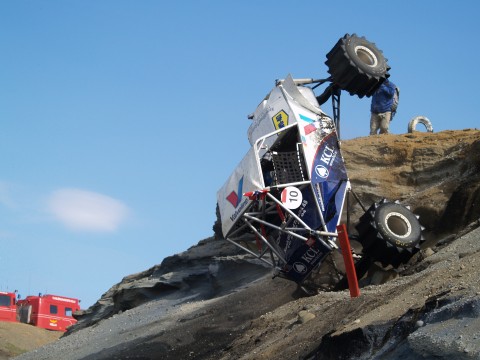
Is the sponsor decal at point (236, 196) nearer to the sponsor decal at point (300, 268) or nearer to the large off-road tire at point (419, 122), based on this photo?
the sponsor decal at point (300, 268)

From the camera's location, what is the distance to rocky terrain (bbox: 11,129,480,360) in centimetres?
1020

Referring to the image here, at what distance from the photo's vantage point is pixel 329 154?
18750mm

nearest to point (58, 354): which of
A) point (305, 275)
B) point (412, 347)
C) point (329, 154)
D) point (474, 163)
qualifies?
point (305, 275)

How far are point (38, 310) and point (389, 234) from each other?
83.3ft

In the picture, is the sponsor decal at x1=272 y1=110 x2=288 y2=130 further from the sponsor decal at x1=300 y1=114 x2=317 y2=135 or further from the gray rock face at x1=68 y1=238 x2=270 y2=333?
the gray rock face at x1=68 y1=238 x2=270 y2=333

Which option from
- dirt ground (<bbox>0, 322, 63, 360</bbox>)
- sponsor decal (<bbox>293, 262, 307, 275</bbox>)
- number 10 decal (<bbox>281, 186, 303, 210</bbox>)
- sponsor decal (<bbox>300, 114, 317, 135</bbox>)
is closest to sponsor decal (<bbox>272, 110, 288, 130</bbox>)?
sponsor decal (<bbox>300, 114, 317, 135</bbox>)

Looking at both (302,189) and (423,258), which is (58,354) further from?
(423,258)

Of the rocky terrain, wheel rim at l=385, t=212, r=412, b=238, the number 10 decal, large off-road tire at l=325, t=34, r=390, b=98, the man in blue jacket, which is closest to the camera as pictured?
the rocky terrain

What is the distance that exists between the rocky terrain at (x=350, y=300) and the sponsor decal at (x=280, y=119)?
3242mm

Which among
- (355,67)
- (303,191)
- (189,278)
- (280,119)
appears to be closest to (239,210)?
(303,191)

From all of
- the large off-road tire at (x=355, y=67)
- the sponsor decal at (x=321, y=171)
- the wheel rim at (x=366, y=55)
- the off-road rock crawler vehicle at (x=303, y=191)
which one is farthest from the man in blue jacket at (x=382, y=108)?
the sponsor decal at (x=321, y=171)

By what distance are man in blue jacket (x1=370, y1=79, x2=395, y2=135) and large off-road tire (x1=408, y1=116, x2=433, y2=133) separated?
75cm

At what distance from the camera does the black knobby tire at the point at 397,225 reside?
56.2 feet

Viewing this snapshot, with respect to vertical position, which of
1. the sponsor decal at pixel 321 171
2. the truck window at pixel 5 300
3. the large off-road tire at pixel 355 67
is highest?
the truck window at pixel 5 300
